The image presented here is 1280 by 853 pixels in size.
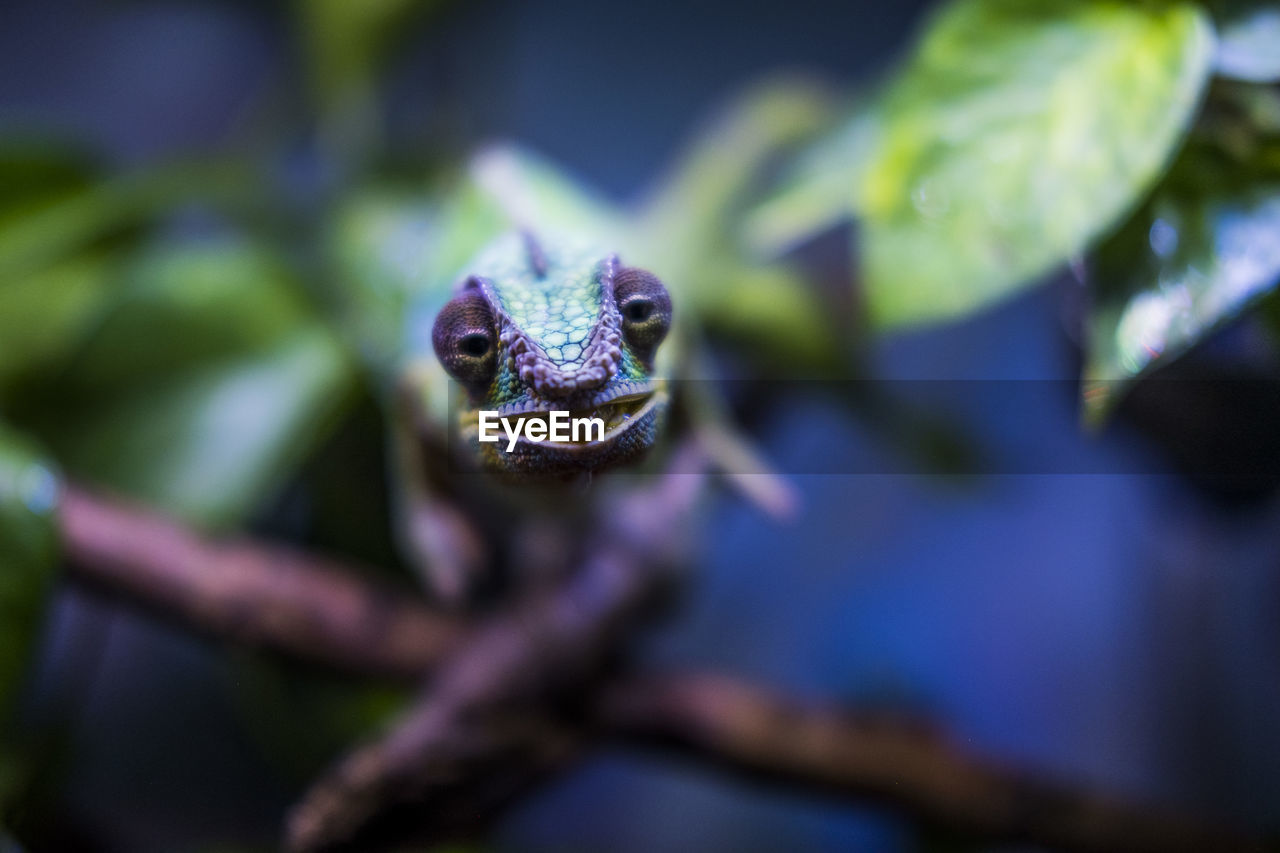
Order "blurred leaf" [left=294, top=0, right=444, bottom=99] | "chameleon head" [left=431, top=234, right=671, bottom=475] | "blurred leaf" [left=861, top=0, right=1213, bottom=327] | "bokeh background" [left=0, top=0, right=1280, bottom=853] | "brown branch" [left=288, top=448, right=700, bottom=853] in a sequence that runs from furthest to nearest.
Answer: "blurred leaf" [left=294, top=0, right=444, bottom=99] < "bokeh background" [left=0, top=0, right=1280, bottom=853] < "brown branch" [left=288, top=448, right=700, bottom=853] < "blurred leaf" [left=861, top=0, right=1213, bottom=327] < "chameleon head" [left=431, top=234, right=671, bottom=475]

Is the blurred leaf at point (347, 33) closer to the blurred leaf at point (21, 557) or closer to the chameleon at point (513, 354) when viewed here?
the chameleon at point (513, 354)

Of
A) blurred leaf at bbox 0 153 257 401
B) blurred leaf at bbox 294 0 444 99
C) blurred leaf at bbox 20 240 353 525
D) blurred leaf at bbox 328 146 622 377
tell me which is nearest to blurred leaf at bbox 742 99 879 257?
blurred leaf at bbox 328 146 622 377

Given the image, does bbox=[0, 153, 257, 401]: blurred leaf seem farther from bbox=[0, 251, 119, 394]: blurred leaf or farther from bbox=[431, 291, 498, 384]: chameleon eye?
bbox=[431, 291, 498, 384]: chameleon eye

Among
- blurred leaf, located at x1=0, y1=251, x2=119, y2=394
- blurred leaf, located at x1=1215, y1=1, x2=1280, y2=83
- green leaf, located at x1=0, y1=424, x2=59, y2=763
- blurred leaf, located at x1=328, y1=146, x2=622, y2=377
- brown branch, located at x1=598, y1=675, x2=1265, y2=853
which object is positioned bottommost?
brown branch, located at x1=598, y1=675, x2=1265, y2=853

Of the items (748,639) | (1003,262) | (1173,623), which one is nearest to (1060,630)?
(1173,623)

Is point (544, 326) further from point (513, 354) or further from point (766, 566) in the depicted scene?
point (766, 566)

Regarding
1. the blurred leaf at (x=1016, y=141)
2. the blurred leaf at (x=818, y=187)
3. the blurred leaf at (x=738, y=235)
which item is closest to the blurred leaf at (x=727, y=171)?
the blurred leaf at (x=738, y=235)

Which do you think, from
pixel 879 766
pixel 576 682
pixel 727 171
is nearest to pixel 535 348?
pixel 576 682
